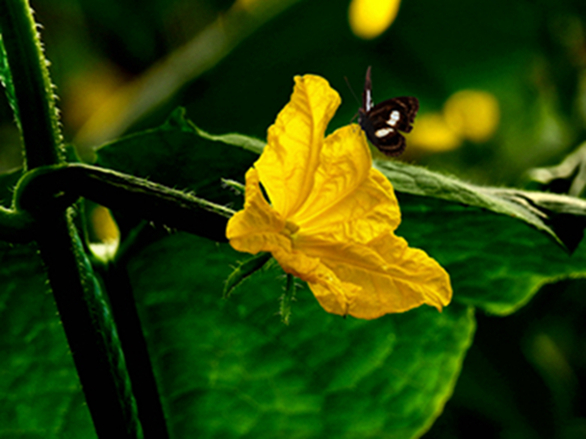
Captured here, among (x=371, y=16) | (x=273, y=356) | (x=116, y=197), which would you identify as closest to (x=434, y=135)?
(x=371, y=16)

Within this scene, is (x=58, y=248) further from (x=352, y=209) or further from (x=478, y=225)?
(x=478, y=225)

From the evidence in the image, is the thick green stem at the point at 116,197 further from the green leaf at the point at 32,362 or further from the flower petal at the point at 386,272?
the green leaf at the point at 32,362

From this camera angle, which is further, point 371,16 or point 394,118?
point 371,16

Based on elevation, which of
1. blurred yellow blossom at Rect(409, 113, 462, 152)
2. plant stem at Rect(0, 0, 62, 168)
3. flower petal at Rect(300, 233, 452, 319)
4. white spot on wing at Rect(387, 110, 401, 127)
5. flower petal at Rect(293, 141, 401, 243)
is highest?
plant stem at Rect(0, 0, 62, 168)

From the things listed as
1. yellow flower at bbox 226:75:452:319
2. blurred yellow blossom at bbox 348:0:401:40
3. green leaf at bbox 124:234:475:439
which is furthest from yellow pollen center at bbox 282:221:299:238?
→ blurred yellow blossom at bbox 348:0:401:40

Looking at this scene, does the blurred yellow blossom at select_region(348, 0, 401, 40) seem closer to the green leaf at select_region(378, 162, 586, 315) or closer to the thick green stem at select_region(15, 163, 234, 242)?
the green leaf at select_region(378, 162, 586, 315)

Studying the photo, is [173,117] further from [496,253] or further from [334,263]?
[496,253]

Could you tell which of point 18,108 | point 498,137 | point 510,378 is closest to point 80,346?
point 18,108
